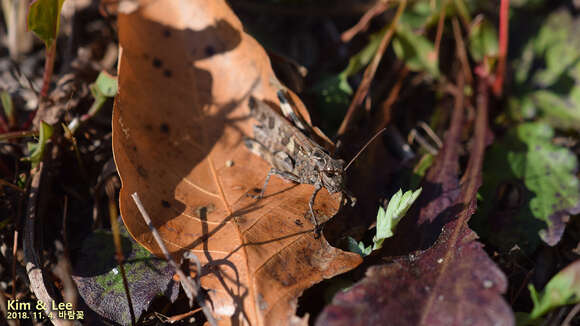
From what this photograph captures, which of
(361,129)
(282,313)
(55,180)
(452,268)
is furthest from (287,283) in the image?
(55,180)

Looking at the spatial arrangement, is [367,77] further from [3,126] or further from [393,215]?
[3,126]

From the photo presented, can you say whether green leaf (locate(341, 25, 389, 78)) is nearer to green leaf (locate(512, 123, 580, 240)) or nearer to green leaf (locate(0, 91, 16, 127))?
green leaf (locate(512, 123, 580, 240))

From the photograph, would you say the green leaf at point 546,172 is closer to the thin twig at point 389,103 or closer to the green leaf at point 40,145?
the thin twig at point 389,103

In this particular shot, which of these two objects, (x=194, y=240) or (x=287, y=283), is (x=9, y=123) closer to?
(x=194, y=240)

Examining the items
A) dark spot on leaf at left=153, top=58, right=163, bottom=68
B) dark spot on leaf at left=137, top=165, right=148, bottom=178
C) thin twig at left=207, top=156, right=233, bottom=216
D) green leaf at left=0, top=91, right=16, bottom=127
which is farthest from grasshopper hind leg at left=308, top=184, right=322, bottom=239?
green leaf at left=0, top=91, right=16, bottom=127

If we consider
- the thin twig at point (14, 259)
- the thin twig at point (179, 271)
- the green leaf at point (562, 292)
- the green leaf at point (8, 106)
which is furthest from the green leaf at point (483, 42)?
the thin twig at point (14, 259)

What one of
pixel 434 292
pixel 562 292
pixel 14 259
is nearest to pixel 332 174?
pixel 434 292
